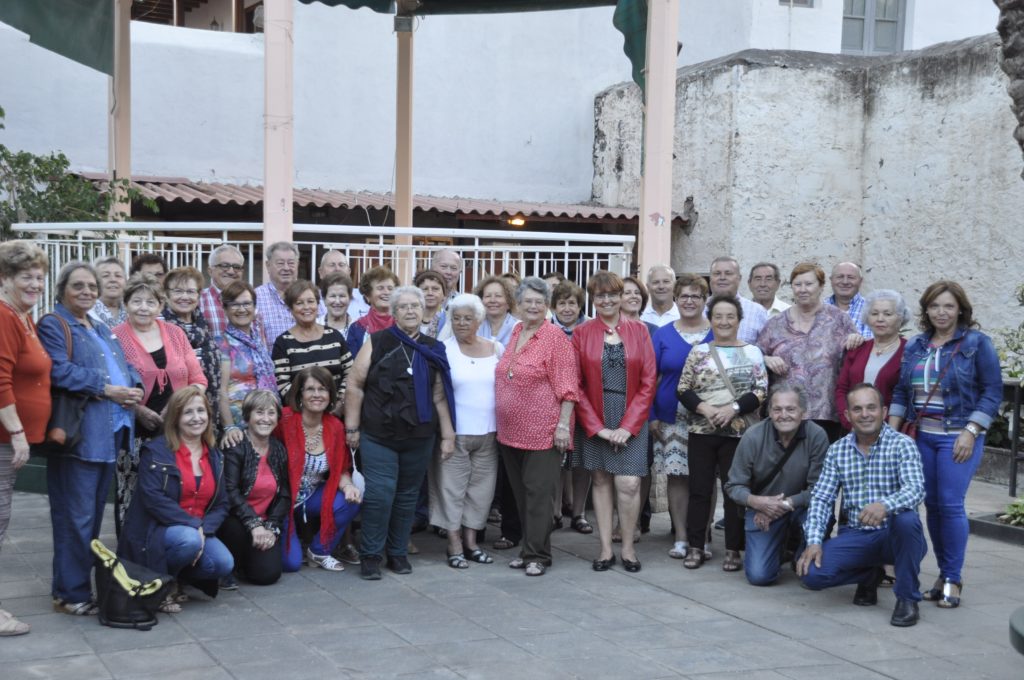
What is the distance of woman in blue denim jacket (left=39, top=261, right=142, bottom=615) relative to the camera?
5.62 m

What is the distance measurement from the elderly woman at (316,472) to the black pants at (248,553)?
28 cm

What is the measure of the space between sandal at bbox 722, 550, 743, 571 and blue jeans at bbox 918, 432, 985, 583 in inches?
47.6

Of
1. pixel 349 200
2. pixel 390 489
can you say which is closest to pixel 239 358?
pixel 390 489

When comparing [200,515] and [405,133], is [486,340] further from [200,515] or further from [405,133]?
[405,133]

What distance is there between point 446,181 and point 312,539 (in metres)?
11.1

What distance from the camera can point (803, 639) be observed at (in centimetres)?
566

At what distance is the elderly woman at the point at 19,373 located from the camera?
5.23 meters

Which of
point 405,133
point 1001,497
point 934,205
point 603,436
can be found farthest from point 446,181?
point 603,436

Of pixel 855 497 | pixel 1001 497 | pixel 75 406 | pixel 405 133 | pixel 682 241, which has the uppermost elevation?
pixel 405 133

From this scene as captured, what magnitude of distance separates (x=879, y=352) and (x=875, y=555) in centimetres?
134

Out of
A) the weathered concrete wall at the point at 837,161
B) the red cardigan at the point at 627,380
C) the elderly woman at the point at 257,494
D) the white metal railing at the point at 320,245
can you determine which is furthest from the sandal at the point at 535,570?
the weathered concrete wall at the point at 837,161

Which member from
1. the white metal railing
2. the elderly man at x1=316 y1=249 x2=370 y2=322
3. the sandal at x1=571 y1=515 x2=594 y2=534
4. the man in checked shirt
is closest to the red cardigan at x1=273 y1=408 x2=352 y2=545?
the elderly man at x1=316 y1=249 x2=370 y2=322

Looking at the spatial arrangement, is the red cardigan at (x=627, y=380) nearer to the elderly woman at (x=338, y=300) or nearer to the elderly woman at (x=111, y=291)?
the elderly woman at (x=338, y=300)

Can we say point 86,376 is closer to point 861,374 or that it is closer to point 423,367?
point 423,367
